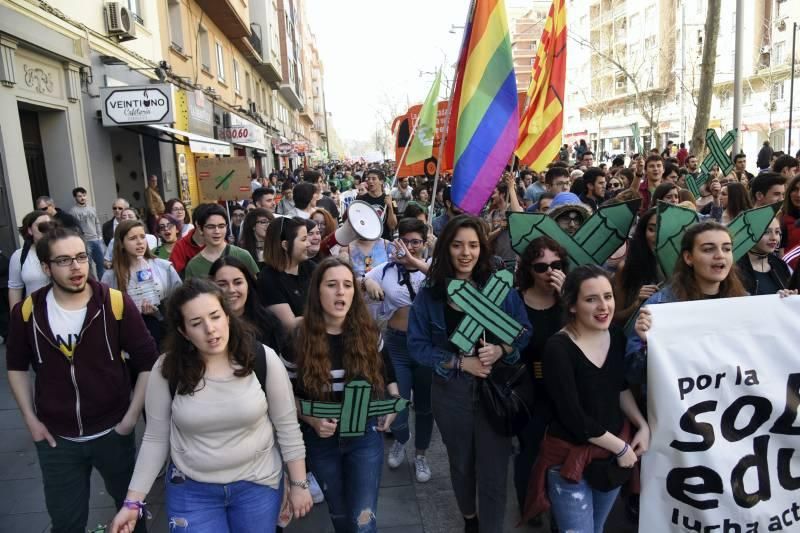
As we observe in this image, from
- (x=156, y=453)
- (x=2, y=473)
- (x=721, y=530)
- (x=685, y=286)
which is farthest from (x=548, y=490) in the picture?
(x=2, y=473)

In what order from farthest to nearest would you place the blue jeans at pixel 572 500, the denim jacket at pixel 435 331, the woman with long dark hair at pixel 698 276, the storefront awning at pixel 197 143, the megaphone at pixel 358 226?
the storefront awning at pixel 197 143 → the megaphone at pixel 358 226 → the denim jacket at pixel 435 331 → the woman with long dark hair at pixel 698 276 → the blue jeans at pixel 572 500

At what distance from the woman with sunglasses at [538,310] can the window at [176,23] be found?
15373 millimetres

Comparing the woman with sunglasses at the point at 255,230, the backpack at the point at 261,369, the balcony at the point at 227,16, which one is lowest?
the backpack at the point at 261,369

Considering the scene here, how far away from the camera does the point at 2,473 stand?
162 inches

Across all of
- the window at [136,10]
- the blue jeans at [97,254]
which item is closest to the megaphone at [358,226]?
the blue jeans at [97,254]

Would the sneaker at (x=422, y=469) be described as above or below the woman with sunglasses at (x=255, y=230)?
below

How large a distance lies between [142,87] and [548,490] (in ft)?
35.3

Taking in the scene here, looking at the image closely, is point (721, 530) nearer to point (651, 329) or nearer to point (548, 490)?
point (548, 490)

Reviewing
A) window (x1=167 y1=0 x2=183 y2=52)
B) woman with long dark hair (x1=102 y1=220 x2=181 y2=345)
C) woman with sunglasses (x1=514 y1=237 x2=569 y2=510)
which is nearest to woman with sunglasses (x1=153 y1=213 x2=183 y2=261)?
woman with long dark hair (x1=102 y1=220 x2=181 y2=345)

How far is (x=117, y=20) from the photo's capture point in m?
11.2

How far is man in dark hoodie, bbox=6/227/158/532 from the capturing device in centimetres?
269

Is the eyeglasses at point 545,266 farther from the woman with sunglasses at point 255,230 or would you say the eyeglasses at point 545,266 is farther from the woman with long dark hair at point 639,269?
the woman with sunglasses at point 255,230

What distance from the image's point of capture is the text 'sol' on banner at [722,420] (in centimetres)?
258

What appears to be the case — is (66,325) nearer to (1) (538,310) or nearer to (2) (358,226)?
(2) (358,226)
